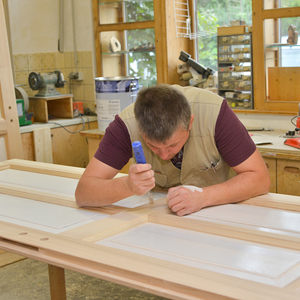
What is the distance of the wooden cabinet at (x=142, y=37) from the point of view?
367 centimetres

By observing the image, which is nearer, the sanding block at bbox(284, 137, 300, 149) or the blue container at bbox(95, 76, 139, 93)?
the sanding block at bbox(284, 137, 300, 149)

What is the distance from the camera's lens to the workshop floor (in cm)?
234

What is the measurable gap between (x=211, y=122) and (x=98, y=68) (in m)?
2.78

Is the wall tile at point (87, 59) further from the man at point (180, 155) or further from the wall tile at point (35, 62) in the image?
the man at point (180, 155)

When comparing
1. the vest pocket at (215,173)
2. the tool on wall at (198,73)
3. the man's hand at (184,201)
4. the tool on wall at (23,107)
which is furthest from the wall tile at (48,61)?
the man's hand at (184,201)

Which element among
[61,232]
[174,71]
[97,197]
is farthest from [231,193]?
[174,71]

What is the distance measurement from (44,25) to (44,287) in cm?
290

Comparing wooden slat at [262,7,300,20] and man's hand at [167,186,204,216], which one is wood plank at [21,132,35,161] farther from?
man's hand at [167,186,204,216]

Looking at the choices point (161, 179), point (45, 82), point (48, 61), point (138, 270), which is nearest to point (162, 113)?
point (161, 179)

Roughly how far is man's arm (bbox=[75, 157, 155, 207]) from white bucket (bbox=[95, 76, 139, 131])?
159cm

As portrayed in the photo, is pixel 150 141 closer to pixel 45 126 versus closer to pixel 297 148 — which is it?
pixel 297 148

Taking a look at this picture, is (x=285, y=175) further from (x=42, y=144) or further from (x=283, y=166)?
(x=42, y=144)

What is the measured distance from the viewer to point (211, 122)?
161 centimetres

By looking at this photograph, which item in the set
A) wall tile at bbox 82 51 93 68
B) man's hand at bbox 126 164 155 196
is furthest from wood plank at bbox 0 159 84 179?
wall tile at bbox 82 51 93 68
